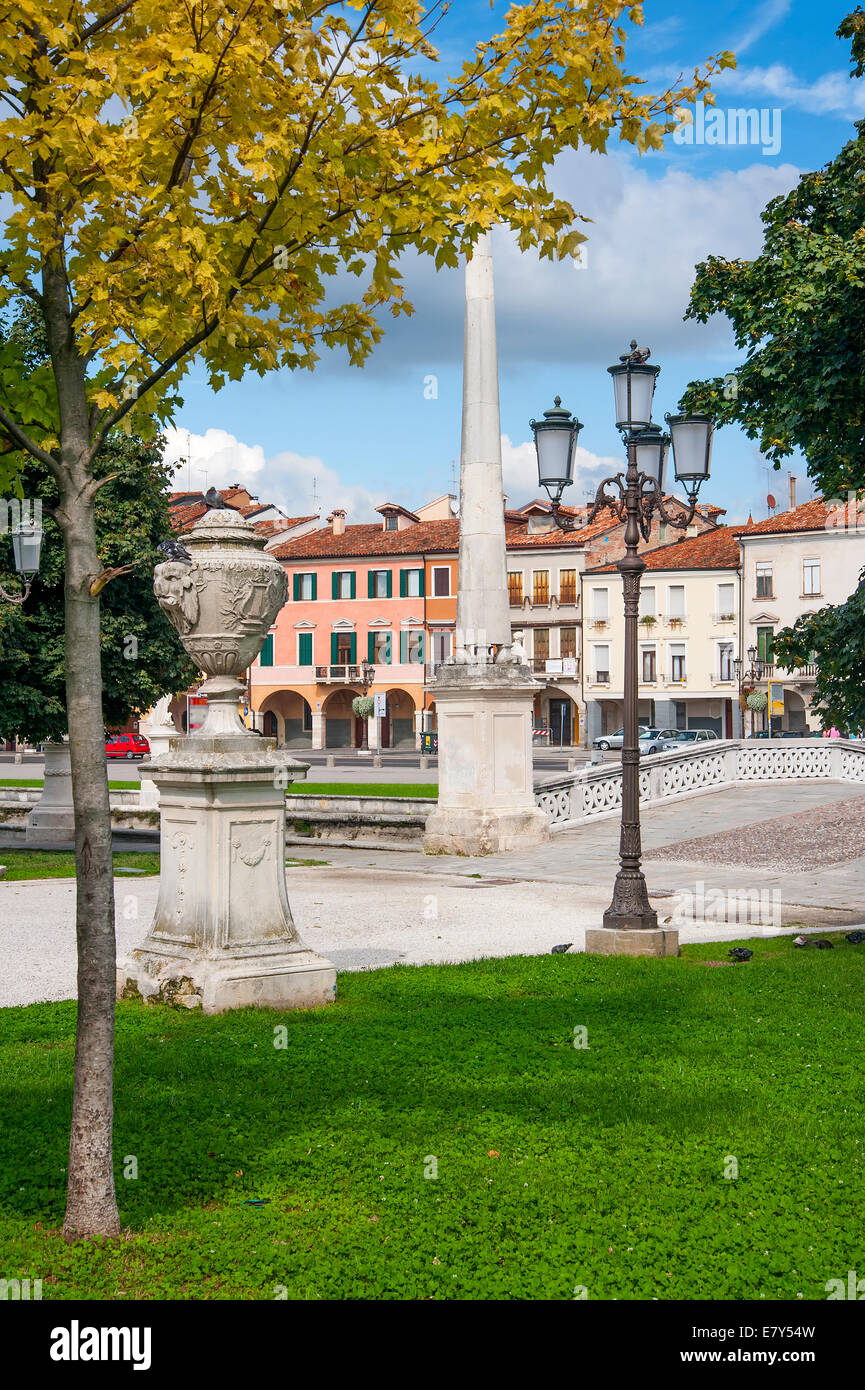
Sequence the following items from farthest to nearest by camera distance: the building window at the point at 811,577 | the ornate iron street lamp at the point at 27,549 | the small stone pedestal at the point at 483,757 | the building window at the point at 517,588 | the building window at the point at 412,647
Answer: the building window at the point at 517,588 → the building window at the point at 412,647 → the building window at the point at 811,577 → the small stone pedestal at the point at 483,757 → the ornate iron street lamp at the point at 27,549

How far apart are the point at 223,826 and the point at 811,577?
56070mm

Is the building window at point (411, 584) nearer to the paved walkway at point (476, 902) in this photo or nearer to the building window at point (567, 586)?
the building window at point (567, 586)

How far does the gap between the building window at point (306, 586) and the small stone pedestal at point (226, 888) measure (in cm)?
6264

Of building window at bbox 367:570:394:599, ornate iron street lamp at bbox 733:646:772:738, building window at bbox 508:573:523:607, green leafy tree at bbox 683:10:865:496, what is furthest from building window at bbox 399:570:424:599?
green leafy tree at bbox 683:10:865:496

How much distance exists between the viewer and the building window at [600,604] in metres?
66.9

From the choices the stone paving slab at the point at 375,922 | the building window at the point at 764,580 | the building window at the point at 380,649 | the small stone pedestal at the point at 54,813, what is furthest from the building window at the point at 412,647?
the stone paving slab at the point at 375,922

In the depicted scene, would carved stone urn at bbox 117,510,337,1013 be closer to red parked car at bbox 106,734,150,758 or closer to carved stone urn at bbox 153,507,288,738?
carved stone urn at bbox 153,507,288,738

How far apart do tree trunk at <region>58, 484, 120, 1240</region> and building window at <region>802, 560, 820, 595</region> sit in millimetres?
59381

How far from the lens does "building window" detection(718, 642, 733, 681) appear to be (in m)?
64.0

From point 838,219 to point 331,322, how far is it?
6875mm

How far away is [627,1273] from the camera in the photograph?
4316 mm

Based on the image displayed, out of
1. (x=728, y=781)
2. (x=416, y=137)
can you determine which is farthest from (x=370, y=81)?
(x=728, y=781)

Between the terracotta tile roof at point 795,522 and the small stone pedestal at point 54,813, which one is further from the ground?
the terracotta tile roof at point 795,522

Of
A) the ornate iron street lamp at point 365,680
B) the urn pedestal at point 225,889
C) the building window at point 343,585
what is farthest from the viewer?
the building window at point 343,585
